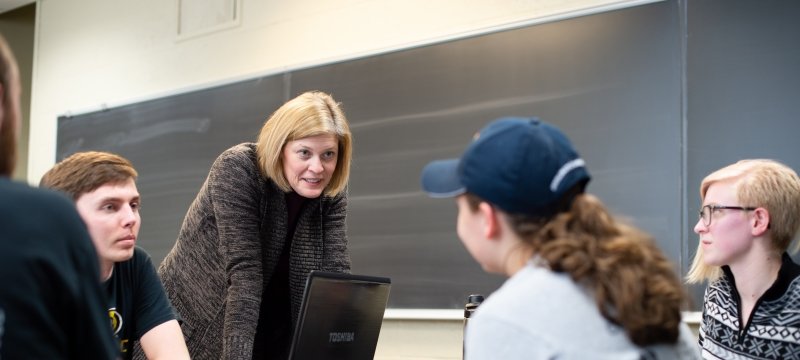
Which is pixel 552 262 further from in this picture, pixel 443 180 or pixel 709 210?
pixel 709 210

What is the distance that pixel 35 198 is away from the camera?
933 millimetres

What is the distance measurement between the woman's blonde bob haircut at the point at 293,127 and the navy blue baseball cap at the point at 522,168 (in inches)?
44.2

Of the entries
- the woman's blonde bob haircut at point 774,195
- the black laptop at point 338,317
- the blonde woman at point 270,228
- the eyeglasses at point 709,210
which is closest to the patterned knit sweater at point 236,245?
the blonde woman at point 270,228

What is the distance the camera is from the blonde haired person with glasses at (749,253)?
2023 millimetres

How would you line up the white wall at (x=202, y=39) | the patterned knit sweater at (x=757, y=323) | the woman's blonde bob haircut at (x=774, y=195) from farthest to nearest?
the white wall at (x=202, y=39) → the woman's blonde bob haircut at (x=774, y=195) → the patterned knit sweater at (x=757, y=323)

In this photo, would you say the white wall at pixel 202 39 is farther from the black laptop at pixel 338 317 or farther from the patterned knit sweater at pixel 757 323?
the black laptop at pixel 338 317

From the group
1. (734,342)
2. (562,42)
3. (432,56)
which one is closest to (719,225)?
(734,342)

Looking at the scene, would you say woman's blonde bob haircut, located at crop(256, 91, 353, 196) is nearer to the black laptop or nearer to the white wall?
the black laptop

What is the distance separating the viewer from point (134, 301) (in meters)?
2.07

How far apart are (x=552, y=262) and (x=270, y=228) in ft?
4.34

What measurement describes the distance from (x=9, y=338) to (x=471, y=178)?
61cm

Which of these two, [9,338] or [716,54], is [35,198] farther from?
[716,54]

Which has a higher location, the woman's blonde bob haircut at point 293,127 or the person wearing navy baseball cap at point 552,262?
the woman's blonde bob haircut at point 293,127

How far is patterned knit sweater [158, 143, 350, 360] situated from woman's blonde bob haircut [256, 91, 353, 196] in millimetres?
40
